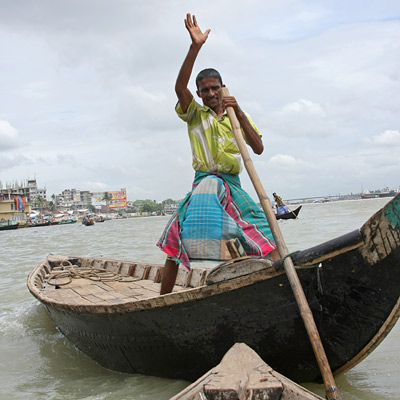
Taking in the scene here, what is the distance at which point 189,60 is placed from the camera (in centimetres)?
227

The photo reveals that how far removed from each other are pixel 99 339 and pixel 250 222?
131cm

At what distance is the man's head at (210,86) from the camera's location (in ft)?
7.84

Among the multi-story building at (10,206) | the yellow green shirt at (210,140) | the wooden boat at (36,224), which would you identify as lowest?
the wooden boat at (36,224)

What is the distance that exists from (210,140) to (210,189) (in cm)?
30

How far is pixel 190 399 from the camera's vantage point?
1483 millimetres

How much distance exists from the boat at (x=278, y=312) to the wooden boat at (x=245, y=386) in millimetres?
385

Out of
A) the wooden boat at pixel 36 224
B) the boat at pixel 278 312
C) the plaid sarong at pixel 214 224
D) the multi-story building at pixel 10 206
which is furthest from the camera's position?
the wooden boat at pixel 36 224

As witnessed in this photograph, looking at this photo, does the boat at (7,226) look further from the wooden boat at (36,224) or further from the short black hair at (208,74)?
the short black hair at (208,74)

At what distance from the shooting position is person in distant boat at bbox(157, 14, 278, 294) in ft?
7.38

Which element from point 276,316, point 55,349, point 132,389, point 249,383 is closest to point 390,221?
point 276,316

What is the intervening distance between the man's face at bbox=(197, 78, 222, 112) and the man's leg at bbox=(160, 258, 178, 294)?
3.05 ft

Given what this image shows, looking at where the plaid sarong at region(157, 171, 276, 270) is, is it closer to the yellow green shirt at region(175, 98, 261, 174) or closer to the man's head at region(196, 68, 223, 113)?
the yellow green shirt at region(175, 98, 261, 174)

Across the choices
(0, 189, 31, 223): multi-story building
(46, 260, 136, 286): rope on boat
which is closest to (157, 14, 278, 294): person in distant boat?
(46, 260, 136, 286): rope on boat

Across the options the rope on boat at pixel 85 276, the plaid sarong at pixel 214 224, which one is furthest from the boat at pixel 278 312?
the rope on boat at pixel 85 276
